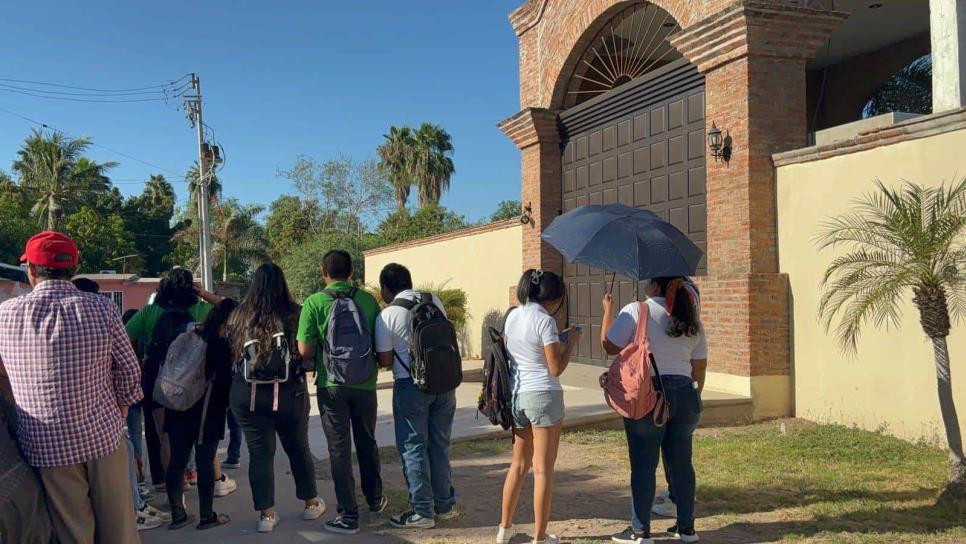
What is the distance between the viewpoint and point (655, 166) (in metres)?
10.7

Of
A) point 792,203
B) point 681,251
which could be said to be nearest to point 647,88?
point 792,203

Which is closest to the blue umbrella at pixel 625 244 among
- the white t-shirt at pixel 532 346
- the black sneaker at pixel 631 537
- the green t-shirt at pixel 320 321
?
the white t-shirt at pixel 532 346

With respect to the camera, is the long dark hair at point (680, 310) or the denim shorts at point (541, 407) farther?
the long dark hair at point (680, 310)

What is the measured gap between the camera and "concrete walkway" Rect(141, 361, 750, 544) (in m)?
4.87

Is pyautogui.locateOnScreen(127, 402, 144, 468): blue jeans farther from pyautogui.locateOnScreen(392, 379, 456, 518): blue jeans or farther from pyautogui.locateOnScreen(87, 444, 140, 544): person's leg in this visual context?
pyautogui.locateOnScreen(87, 444, 140, 544): person's leg

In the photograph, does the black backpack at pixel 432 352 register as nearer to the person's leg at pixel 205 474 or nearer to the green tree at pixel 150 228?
the person's leg at pixel 205 474

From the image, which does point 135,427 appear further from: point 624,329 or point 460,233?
point 460,233

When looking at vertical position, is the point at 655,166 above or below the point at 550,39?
below

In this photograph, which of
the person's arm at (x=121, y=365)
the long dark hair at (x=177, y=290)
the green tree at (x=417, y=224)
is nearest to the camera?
the person's arm at (x=121, y=365)

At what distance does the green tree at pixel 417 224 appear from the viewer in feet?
117

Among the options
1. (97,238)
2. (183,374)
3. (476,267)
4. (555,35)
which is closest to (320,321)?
(183,374)

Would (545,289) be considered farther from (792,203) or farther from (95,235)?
(95,235)

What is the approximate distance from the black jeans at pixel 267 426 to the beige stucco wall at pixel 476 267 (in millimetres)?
9774

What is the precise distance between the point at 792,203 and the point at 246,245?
37611 mm
